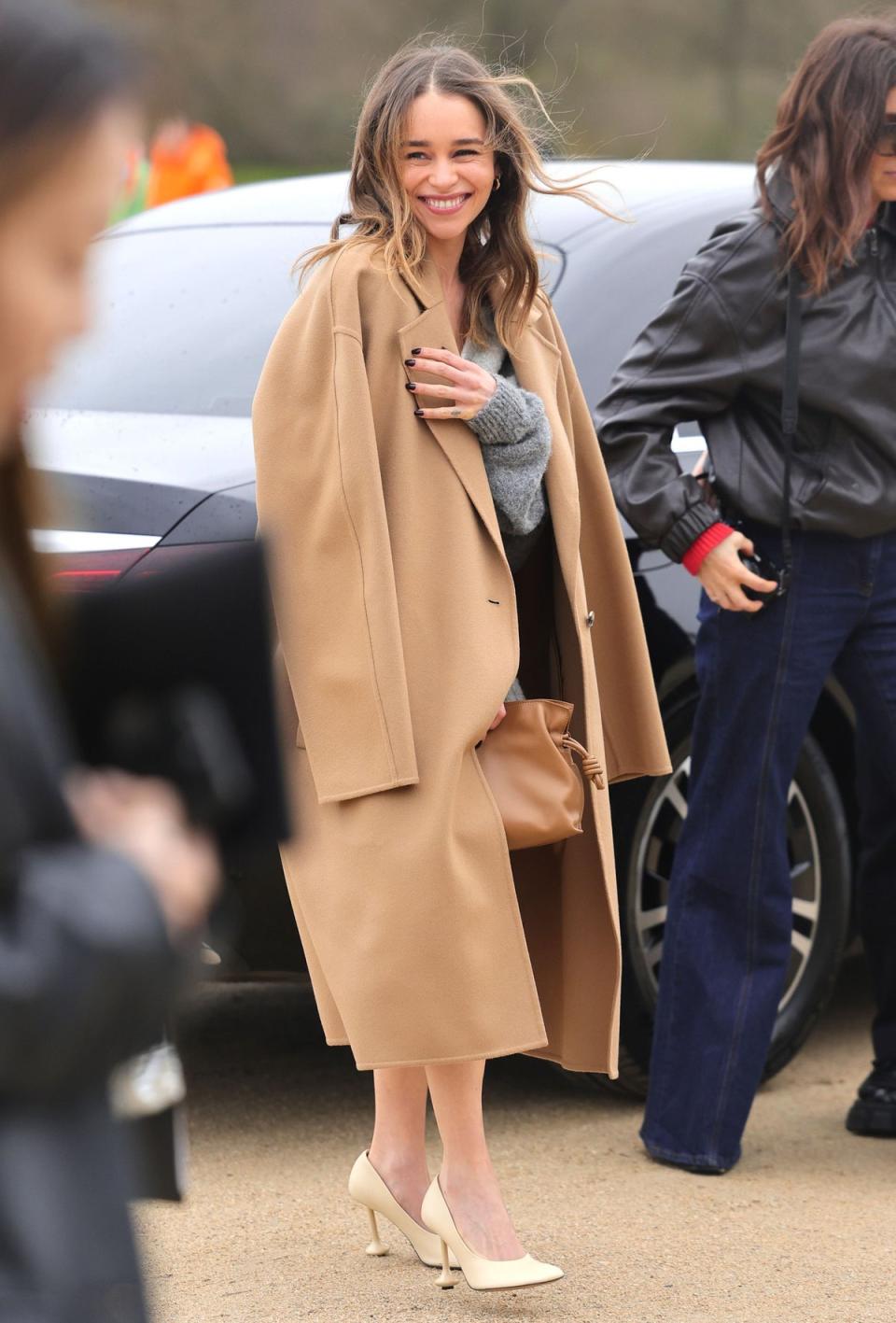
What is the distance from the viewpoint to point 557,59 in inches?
1082

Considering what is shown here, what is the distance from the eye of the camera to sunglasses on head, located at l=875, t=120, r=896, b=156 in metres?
3.33

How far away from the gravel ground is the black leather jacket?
1.13m

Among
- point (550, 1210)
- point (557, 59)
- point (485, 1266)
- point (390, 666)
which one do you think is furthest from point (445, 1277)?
point (557, 59)

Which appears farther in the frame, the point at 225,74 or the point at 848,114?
the point at 225,74

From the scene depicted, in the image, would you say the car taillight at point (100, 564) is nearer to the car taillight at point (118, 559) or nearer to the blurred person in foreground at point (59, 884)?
the car taillight at point (118, 559)

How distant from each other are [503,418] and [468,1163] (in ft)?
3.67

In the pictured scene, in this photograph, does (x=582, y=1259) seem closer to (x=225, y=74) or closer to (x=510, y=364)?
(x=510, y=364)

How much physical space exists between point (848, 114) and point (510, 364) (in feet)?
2.43

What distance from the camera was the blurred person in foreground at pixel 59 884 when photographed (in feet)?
3.38

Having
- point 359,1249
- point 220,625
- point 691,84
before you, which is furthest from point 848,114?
point 691,84

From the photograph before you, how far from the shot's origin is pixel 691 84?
2719 centimetres

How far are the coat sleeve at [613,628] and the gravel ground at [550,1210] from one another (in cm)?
75

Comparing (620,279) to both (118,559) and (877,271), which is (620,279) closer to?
(877,271)

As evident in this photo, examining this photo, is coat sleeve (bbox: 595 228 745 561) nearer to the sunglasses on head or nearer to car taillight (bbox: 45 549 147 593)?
the sunglasses on head
